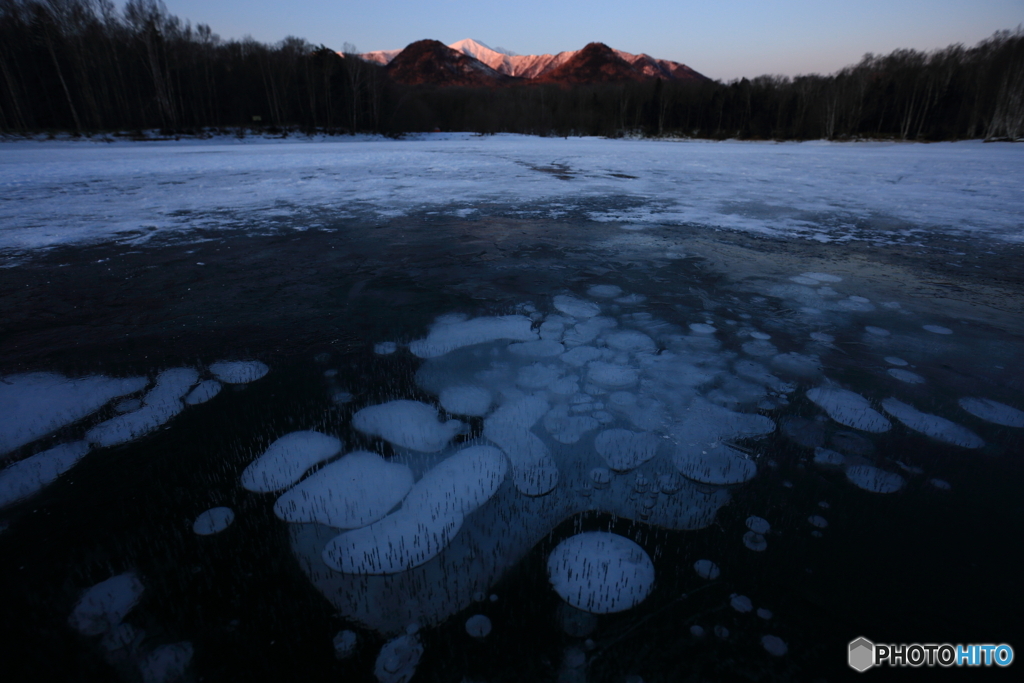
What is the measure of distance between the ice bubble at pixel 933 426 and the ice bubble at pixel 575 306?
5.92ft

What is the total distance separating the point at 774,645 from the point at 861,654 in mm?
232

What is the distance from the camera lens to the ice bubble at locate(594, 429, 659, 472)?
1901 millimetres

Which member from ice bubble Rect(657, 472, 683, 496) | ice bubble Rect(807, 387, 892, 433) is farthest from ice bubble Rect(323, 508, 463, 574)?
ice bubble Rect(807, 387, 892, 433)

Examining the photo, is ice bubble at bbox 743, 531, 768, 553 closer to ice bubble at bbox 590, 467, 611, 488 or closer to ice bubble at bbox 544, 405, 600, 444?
ice bubble at bbox 590, 467, 611, 488

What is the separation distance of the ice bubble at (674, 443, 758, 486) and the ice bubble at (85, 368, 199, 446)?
7.92ft

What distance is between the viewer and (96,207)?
715 centimetres

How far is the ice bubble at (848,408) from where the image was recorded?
2139 mm

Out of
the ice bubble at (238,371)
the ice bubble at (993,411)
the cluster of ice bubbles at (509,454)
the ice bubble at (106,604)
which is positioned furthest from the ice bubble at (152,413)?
the ice bubble at (993,411)

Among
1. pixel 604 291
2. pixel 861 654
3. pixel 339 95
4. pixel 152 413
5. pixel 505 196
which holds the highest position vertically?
A: pixel 339 95

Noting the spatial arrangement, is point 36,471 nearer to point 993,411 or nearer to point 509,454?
point 509,454

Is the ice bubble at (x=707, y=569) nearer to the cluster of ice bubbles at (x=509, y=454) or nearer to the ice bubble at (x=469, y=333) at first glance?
the cluster of ice bubbles at (x=509, y=454)

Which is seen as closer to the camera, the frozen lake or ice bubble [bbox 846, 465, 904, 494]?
the frozen lake

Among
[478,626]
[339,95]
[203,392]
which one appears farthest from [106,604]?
[339,95]

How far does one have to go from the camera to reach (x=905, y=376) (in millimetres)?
2529
